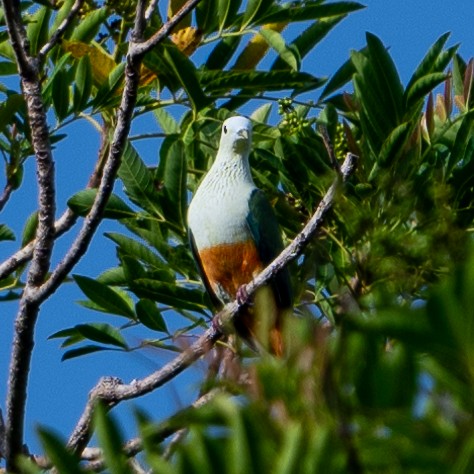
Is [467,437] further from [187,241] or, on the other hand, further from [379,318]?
[187,241]

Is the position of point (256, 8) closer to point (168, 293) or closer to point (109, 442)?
point (168, 293)

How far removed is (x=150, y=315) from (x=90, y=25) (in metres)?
1.07

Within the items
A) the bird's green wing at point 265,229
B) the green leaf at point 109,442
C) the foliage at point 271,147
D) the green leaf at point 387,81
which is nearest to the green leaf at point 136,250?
the foliage at point 271,147

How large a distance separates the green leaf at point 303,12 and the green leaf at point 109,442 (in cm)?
305

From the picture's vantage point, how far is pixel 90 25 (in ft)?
13.1

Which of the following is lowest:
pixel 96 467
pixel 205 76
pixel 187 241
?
pixel 96 467

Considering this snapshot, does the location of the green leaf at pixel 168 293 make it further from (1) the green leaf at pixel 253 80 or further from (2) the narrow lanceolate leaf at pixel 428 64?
(2) the narrow lanceolate leaf at pixel 428 64

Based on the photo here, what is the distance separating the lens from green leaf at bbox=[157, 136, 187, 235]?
3.69 m

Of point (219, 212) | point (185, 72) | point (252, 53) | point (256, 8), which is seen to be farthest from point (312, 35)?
point (219, 212)

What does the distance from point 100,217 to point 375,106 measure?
1.02m

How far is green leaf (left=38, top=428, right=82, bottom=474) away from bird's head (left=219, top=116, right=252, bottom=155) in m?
3.49

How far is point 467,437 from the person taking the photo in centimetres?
84

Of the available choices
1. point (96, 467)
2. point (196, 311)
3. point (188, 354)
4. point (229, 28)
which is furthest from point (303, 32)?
point (188, 354)

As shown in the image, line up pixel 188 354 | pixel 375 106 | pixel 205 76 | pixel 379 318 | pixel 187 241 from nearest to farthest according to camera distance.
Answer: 1. pixel 379 318
2. pixel 188 354
3. pixel 375 106
4. pixel 205 76
5. pixel 187 241
